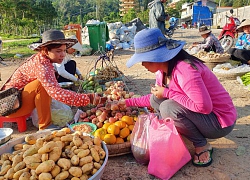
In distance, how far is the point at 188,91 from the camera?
1.89 m

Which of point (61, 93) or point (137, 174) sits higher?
point (61, 93)

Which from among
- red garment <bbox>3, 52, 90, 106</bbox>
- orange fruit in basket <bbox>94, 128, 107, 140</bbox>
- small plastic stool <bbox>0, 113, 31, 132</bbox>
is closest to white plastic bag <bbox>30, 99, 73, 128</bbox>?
small plastic stool <bbox>0, 113, 31, 132</bbox>

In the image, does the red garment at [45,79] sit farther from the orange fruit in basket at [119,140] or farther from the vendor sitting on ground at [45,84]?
the orange fruit in basket at [119,140]

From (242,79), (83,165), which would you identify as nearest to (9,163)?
(83,165)

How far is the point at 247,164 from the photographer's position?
222 centimetres

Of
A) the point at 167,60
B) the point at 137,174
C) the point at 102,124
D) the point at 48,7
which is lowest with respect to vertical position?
the point at 137,174

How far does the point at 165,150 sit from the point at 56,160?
87 centimetres

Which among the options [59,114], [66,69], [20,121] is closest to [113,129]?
[59,114]

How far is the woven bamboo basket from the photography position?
2.31 meters

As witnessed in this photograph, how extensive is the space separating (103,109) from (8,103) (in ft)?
3.59

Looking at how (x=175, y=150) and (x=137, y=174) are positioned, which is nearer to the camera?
(x=175, y=150)

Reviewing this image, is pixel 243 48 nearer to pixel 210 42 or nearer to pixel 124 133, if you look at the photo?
pixel 210 42

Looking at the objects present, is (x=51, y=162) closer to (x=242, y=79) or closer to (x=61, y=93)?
(x=61, y=93)

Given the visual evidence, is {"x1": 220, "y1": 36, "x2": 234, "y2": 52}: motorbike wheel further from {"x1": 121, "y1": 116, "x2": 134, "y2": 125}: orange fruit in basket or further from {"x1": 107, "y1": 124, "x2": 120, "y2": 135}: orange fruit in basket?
{"x1": 107, "y1": 124, "x2": 120, "y2": 135}: orange fruit in basket
